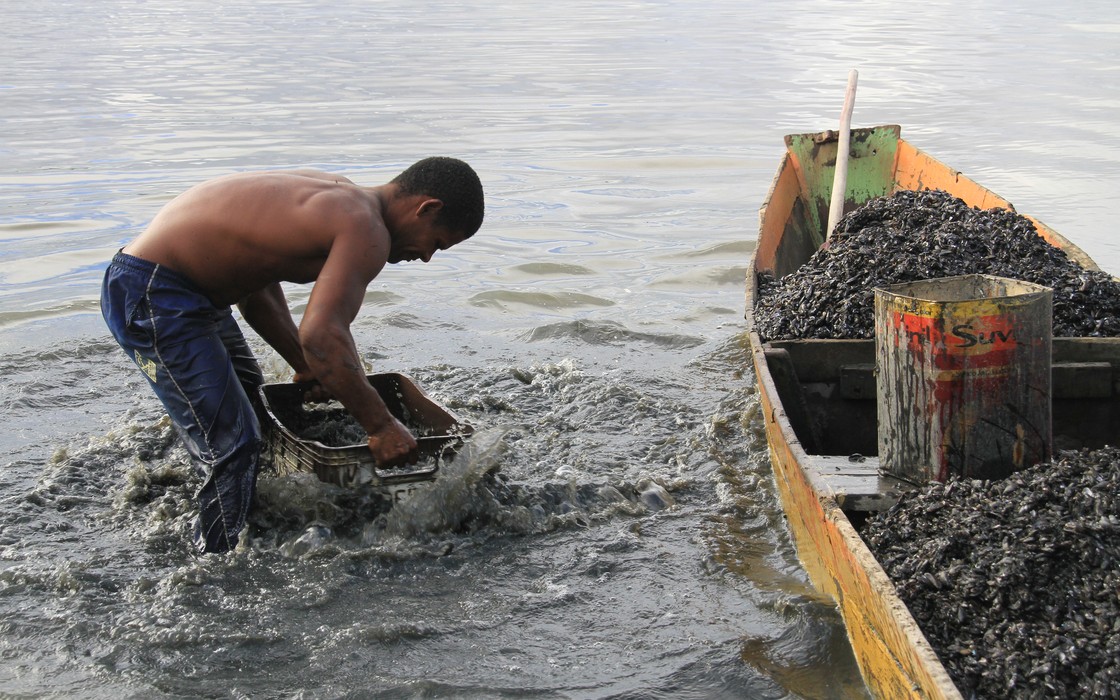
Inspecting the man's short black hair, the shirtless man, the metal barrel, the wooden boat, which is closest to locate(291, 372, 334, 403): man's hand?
the shirtless man

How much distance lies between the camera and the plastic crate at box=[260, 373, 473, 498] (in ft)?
13.0

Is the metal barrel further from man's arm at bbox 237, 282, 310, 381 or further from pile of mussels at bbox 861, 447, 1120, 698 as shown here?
Answer: man's arm at bbox 237, 282, 310, 381

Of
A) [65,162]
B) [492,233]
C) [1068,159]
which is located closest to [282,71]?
[65,162]

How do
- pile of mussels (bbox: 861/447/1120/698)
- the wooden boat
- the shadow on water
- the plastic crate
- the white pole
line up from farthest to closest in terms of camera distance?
the white pole
the plastic crate
the shadow on water
the wooden boat
pile of mussels (bbox: 861/447/1120/698)

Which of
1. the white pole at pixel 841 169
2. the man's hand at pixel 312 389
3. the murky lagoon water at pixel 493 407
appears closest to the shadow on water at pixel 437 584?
the murky lagoon water at pixel 493 407

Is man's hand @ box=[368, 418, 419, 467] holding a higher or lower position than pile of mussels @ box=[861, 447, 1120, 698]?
higher

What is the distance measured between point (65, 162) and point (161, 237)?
35.8 ft

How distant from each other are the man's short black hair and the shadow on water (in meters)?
0.86

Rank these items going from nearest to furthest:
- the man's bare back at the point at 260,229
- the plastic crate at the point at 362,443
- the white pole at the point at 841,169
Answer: the man's bare back at the point at 260,229 → the plastic crate at the point at 362,443 → the white pole at the point at 841,169

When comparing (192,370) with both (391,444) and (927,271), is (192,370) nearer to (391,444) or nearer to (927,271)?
(391,444)

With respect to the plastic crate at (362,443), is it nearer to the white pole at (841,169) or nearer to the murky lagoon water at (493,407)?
the murky lagoon water at (493,407)

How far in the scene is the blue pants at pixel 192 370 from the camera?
3.89 m

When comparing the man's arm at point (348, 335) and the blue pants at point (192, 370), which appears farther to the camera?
the blue pants at point (192, 370)

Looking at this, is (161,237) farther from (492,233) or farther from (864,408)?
(492,233)
